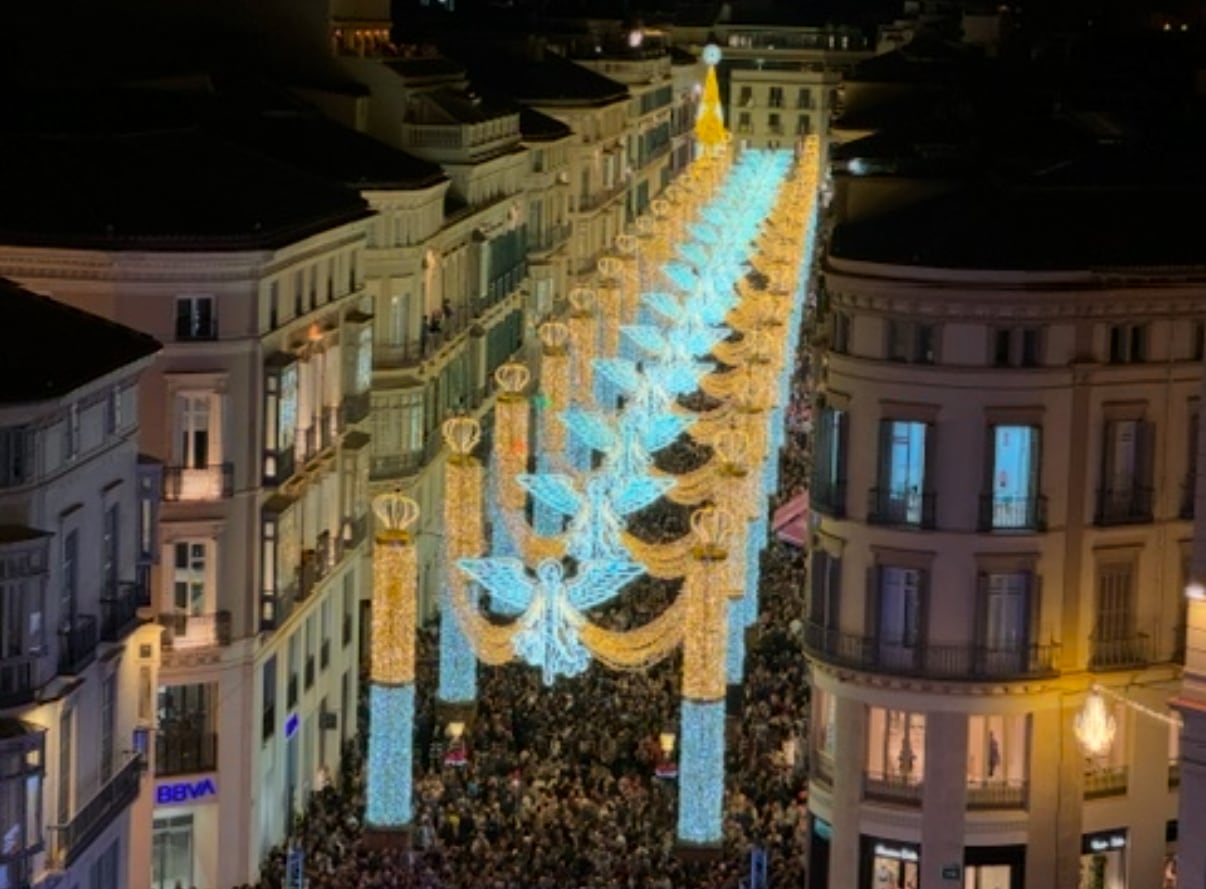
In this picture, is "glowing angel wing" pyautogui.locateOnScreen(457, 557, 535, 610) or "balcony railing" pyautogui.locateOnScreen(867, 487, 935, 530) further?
"glowing angel wing" pyautogui.locateOnScreen(457, 557, 535, 610)

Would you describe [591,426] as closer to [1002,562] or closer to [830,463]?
[830,463]

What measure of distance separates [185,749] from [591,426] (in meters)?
21.1

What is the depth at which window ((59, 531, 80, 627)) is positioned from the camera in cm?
4094

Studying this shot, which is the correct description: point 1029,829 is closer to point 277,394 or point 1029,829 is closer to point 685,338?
point 277,394

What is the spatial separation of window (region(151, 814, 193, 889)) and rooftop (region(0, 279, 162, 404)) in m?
11.0

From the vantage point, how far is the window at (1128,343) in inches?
1954

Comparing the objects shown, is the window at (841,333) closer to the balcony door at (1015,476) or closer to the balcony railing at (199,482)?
the balcony door at (1015,476)

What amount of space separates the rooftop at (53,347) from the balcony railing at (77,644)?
120 inches

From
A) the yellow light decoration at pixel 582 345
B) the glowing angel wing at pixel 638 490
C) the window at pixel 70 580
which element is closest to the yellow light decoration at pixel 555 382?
the yellow light decoration at pixel 582 345

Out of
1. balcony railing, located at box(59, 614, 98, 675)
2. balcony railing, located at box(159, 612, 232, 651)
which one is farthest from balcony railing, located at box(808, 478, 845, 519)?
balcony railing, located at box(59, 614, 98, 675)

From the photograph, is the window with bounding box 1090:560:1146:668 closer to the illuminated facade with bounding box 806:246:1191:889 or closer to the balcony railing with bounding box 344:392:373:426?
the illuminated facade with bounding box 806:246:1191:889

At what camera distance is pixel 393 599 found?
5488 centimetres

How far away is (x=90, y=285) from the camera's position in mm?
52812

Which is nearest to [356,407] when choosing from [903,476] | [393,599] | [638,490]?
[638,490]
